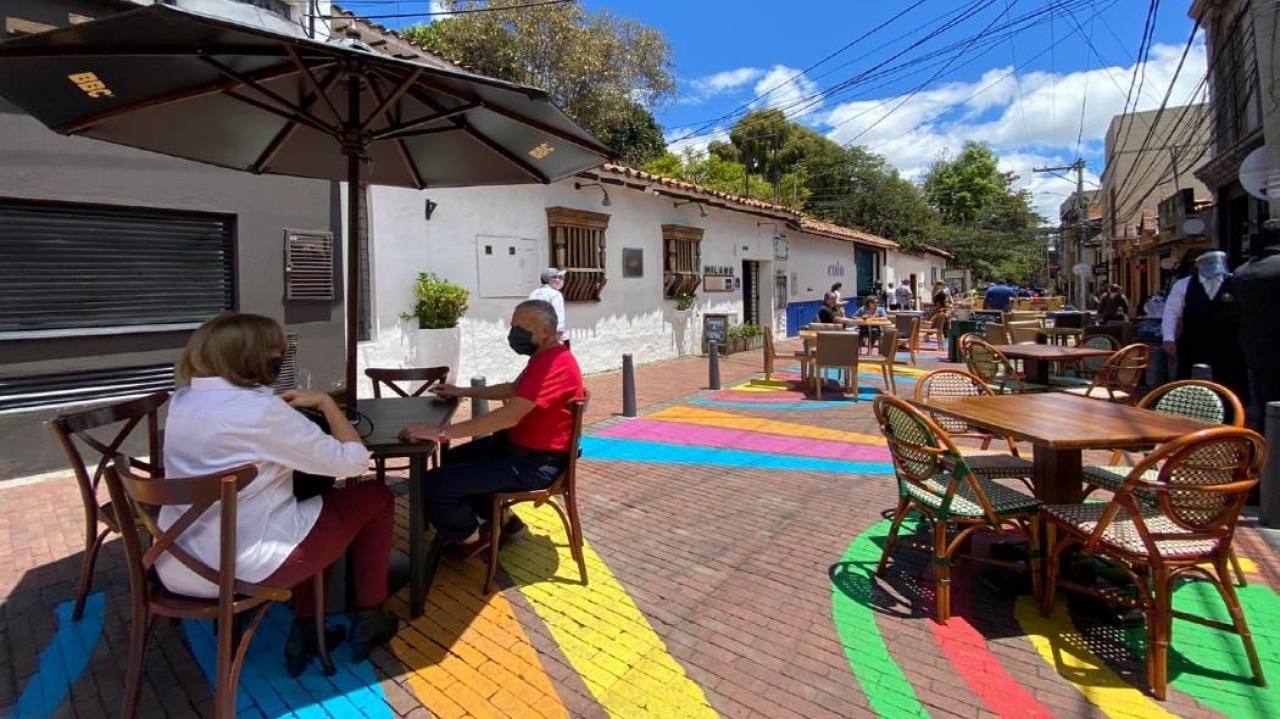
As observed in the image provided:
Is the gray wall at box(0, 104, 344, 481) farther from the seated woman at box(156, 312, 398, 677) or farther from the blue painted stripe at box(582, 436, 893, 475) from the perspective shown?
the seated woman at box(156, 312, 398, 677)

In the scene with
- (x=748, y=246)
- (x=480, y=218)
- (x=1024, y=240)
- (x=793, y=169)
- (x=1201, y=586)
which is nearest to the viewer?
(x=1201, y=586)

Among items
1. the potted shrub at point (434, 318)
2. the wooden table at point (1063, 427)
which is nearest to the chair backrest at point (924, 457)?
the wooden table at point (1063, 427)

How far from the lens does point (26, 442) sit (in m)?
5.20

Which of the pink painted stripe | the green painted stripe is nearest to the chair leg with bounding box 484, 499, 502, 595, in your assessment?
the green painted stripe

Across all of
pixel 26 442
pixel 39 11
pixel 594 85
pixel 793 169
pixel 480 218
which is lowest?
pixel 26 442

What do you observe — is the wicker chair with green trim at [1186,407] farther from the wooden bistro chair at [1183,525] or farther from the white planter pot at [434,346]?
the white planter pot at [434,346]

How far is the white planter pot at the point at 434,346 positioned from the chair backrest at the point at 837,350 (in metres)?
4.83

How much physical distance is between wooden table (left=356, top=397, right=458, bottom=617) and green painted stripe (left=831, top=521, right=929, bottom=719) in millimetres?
1939

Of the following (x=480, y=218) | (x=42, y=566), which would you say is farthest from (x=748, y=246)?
(x=42, y=566)

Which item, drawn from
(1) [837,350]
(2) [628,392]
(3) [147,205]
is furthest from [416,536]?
(1) [837,350]

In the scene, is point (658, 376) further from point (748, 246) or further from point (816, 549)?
point (816, 549)

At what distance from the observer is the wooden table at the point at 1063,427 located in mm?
2822

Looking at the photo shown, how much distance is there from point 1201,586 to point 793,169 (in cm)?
3575

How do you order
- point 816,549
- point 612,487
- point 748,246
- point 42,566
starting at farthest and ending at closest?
point 748,246 → point 612,487 → point 816,549 → point 42,566
